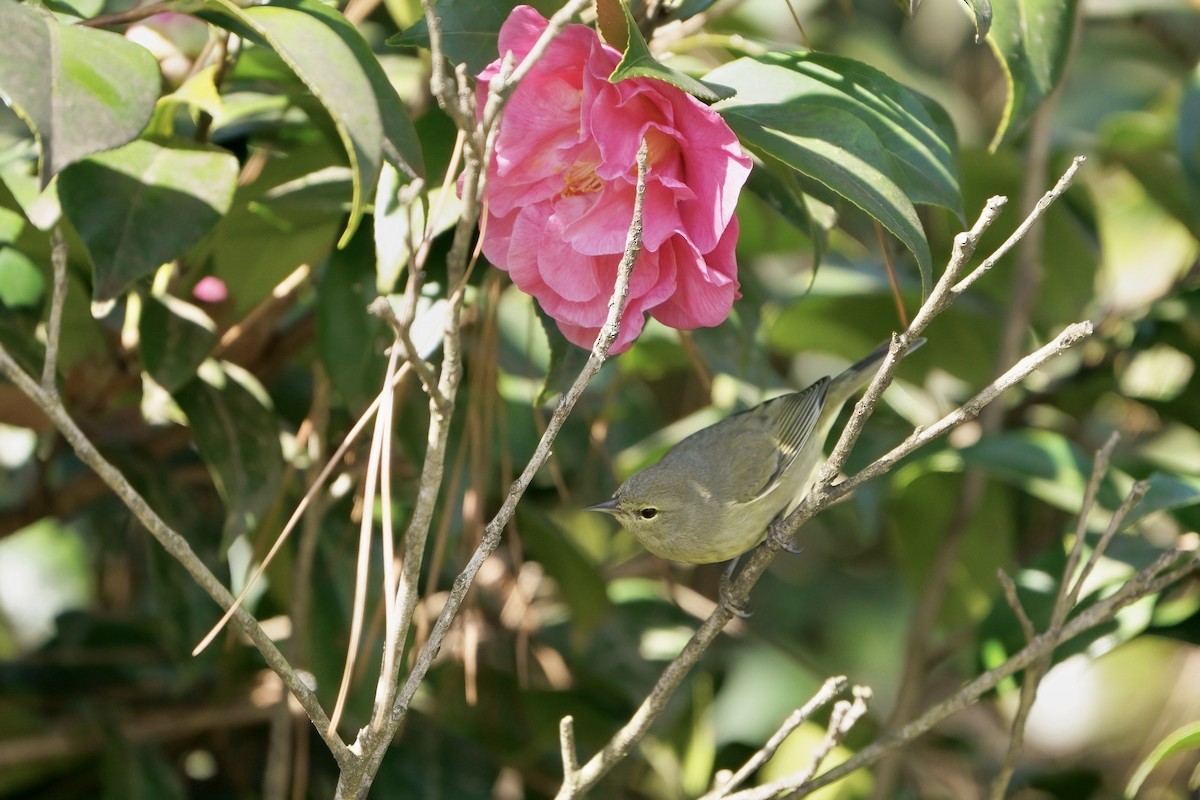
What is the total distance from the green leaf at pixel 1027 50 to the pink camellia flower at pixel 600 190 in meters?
0.30

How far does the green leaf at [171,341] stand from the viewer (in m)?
1.20

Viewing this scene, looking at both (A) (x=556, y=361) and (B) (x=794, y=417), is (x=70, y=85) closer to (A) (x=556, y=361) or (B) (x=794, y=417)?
(A) (x=556, y=361)

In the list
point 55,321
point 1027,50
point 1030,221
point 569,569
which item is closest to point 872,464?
point 1030,221

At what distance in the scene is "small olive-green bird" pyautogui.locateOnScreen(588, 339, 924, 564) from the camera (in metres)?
1.43

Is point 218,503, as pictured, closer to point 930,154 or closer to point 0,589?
point 0,589

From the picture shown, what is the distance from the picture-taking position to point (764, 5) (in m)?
2.74

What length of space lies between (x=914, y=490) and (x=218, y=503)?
40.1 inches

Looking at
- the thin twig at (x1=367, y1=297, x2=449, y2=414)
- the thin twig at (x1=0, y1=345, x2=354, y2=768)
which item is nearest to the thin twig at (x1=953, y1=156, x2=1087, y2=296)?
the thin twig at (x1=367, y1=297, x2=449, y2=414)

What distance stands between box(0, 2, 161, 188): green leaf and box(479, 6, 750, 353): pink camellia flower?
0.25 metres

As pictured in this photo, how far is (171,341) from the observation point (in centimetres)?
122

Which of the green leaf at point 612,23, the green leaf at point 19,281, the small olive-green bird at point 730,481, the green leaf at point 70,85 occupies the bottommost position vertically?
the small olive-green bird at point 730,481

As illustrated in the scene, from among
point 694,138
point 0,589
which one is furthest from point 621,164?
point 0,589

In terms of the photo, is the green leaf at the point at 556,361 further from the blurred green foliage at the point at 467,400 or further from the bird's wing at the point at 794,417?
the bird's wing at the point at 794,417

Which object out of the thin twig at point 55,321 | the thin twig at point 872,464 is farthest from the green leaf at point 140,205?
the thin twig at point 872,464
